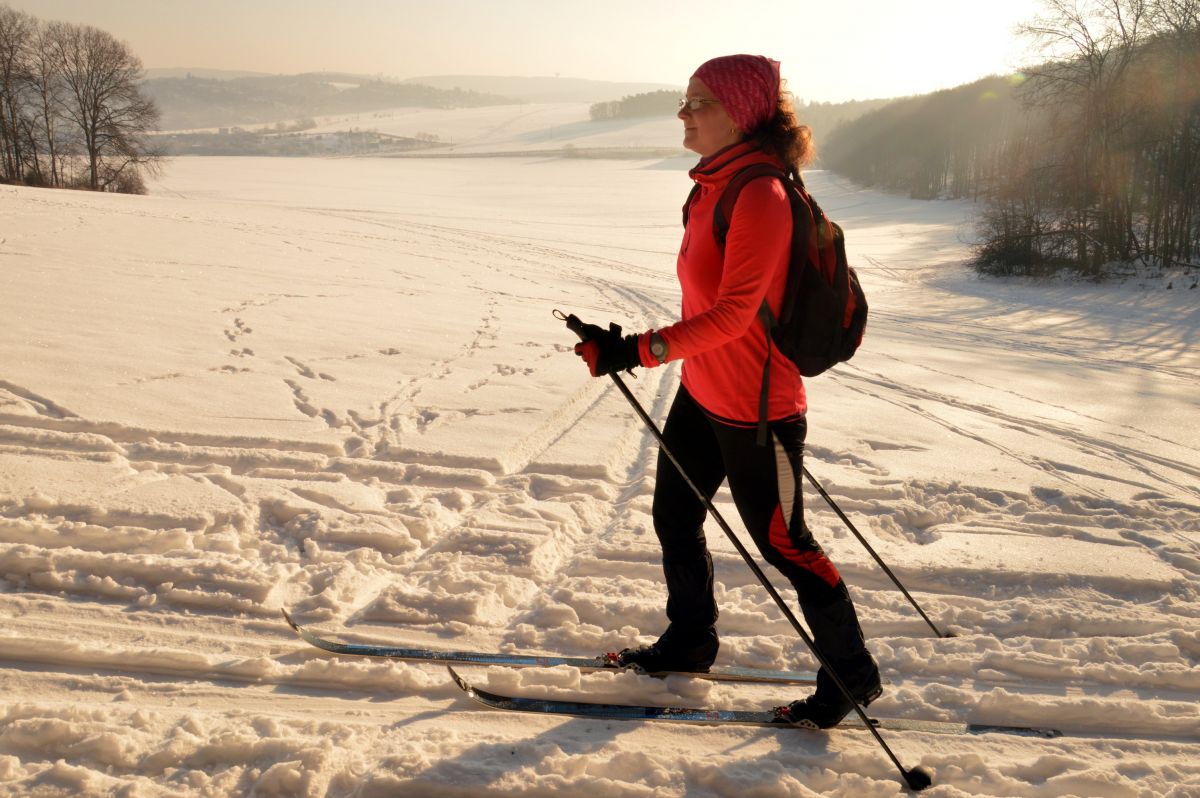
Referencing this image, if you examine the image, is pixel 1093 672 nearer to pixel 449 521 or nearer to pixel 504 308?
pixel 449 521

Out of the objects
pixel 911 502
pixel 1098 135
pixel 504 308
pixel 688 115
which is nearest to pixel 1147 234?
pixel 1098 135

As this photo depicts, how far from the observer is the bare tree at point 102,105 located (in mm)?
32156

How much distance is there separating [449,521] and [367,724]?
1.50m

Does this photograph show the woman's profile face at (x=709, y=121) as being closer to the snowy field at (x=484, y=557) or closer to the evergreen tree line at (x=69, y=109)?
the snowy field at (x=484, y=557)

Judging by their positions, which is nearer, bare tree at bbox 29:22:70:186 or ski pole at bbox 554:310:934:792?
ski pole at bbox 554:310:934:792

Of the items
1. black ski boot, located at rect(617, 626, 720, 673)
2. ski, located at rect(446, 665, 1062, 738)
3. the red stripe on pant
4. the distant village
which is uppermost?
the distant village

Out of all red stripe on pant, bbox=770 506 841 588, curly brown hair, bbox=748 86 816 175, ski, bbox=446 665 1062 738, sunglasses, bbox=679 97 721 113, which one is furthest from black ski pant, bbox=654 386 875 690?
sunglasses, bbox=679 97 721 113

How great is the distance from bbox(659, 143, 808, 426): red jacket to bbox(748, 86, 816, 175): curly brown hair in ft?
0.16

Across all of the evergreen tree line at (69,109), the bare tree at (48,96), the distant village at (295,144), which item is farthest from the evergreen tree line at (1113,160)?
the distant village at (295,144)

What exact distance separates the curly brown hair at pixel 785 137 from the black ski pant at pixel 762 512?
0.75 metres

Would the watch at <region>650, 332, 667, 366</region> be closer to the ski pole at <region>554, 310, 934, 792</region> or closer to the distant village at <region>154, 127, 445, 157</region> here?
the ski pole at <region>554, 310, 934, 792</region>

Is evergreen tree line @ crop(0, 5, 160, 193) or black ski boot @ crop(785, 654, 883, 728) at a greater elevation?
evergreen tree line @ crop(0, 5, 160, 193)

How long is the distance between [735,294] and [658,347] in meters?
0.26

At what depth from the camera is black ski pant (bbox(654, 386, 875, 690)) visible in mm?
2193
